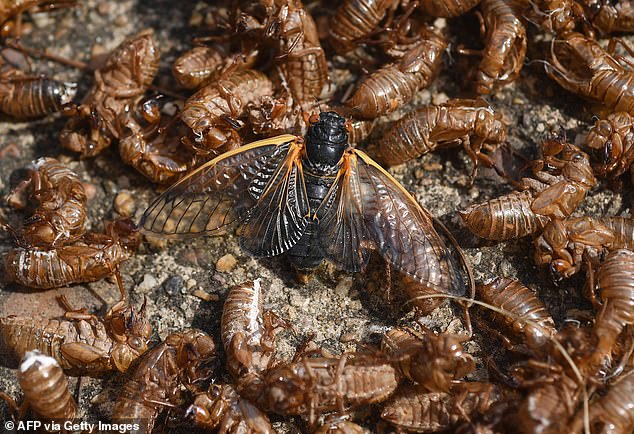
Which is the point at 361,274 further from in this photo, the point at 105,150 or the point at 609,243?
the point at 105,150

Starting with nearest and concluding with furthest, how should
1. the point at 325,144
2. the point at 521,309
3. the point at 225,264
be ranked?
the point at 521,309
the point at 325,144
the point at 225,264

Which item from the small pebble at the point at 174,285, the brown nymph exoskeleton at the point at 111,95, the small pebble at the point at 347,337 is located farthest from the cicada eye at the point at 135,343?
the brown nymph exoskeleton at the point at 111,95

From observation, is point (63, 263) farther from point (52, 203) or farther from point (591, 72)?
point (591, 72)

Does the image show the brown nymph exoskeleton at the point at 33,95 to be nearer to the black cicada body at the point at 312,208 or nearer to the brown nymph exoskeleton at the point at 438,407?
the black cicada body at the point at 312,208

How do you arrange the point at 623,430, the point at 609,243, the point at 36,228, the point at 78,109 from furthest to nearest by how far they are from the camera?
the point at 78,109, the point at 36,228, the point at 609,243, the point at 623,430

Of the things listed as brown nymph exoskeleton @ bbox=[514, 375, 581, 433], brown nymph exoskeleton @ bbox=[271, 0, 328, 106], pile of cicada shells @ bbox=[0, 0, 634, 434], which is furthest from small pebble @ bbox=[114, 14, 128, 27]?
brown nymph exoskeleton @ bbox=[514, 375, 581, 433]

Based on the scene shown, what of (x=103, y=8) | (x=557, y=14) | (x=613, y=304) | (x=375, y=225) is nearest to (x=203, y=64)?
(x=103, y=8)

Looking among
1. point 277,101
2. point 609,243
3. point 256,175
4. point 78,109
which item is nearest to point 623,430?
point 609,243
